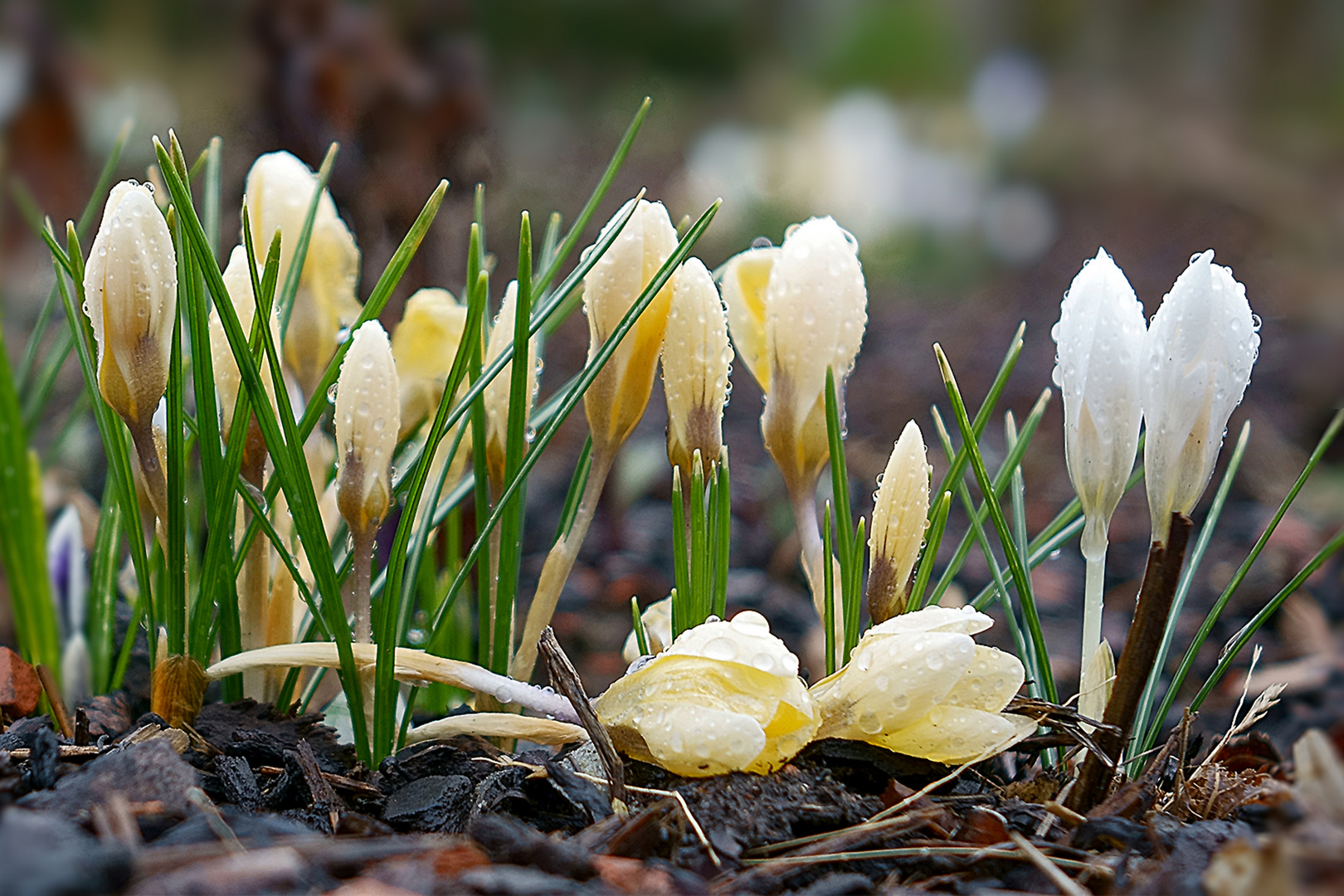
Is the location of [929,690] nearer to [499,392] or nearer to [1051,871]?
[1051,871]

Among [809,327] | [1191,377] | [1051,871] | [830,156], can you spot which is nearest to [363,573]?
[809,327]

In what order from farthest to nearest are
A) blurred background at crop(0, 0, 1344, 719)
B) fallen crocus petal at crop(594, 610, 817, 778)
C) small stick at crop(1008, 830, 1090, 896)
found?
blurred background at crop(0, 0, 1344, 719) < fallen crocus petal at crop(594, 610, 817, 778) < small stick at crop(1008, 830, 1090, 896)

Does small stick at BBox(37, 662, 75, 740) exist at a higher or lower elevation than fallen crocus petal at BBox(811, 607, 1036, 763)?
lower

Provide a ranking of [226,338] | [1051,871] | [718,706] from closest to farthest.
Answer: [1051,871] → [718,706] → [226,338]

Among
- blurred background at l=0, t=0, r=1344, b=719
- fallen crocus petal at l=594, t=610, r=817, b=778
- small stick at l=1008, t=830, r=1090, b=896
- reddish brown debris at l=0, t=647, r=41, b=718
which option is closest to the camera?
small stick at l=1008, t=830, r=1090, b=896

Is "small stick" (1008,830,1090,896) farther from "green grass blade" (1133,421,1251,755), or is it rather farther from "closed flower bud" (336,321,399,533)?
"closed flower bud" (336,321,399,533)

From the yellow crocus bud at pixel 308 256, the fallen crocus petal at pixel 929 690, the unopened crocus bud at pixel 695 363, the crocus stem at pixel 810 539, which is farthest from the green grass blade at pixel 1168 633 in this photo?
the yellow crocus bud at pixel 308 256

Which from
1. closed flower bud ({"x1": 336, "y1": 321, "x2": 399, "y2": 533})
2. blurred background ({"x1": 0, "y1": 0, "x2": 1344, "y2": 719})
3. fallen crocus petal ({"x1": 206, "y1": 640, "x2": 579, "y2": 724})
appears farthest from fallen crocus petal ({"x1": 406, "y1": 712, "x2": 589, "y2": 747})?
blurred background ({"x1": 0, "y1": 0, "x2": 1344, "y2": 719})
